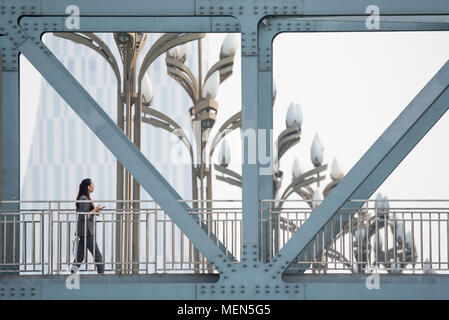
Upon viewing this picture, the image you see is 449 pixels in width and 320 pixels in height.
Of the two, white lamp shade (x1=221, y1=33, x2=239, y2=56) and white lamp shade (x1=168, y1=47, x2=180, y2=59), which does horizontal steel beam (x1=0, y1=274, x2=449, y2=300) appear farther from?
white lamp shade (x1=221, y1=33, x2=239, y2=56)

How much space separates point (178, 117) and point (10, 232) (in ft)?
26.1

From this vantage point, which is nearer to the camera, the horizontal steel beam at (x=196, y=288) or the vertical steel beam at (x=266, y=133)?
the horizontal steel beam at (x=196, y=288)

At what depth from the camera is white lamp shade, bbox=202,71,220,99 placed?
64.5 feet

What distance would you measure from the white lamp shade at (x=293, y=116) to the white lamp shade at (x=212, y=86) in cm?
370

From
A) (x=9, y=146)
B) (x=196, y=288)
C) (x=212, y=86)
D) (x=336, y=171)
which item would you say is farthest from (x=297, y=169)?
(x=196, y=288)

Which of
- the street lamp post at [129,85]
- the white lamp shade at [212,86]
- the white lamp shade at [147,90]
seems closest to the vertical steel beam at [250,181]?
the street lamp post at [129,85]

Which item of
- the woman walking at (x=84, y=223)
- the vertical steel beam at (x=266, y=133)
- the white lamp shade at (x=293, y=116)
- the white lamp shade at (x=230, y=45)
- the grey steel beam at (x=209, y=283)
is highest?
the white lamp shade at (x=230, y=45)

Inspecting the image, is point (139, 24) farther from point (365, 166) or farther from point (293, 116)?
point (293, 116)

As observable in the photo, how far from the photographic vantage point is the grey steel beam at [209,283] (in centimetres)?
1237

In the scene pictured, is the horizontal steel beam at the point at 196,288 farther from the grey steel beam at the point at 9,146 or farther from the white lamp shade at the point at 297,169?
the white lamp shade at the point at 297,169

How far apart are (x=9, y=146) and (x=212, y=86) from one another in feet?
22.3

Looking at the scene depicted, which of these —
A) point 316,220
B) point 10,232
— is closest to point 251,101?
point 316,220

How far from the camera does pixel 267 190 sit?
1368 centimetres

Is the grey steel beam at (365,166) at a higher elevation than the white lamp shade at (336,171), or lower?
lower
